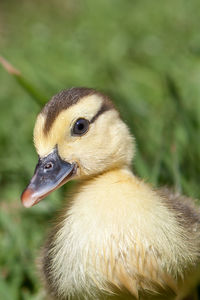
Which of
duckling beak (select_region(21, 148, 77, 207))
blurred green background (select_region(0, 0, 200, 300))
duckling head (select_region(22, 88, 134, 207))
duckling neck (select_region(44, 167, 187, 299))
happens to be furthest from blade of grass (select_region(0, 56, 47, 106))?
duckling neck (select_region(44, 167, 187, 299))

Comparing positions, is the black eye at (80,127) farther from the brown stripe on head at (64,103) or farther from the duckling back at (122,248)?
the duckling back at (122,248)

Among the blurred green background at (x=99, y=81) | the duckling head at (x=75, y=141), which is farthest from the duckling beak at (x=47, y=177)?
the blurred green background at (x=99, y=81)

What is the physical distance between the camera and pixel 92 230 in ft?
4.18

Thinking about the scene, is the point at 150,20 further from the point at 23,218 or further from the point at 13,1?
the point at 23,218

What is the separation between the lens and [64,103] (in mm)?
1404

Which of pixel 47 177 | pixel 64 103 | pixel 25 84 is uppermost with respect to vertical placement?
pixel 25 84

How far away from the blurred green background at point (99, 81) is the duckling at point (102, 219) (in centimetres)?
24

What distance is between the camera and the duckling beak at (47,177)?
1340mm

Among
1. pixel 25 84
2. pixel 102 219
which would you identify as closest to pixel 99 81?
pixel 25 84

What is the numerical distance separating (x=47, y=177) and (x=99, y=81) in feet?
5.95

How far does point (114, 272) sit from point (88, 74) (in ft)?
6.84

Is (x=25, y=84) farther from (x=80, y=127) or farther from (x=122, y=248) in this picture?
(x=122, y=248)

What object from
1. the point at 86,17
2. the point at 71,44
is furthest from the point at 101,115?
the point at 86,17

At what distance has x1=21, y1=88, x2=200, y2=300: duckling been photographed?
4.13 feet
